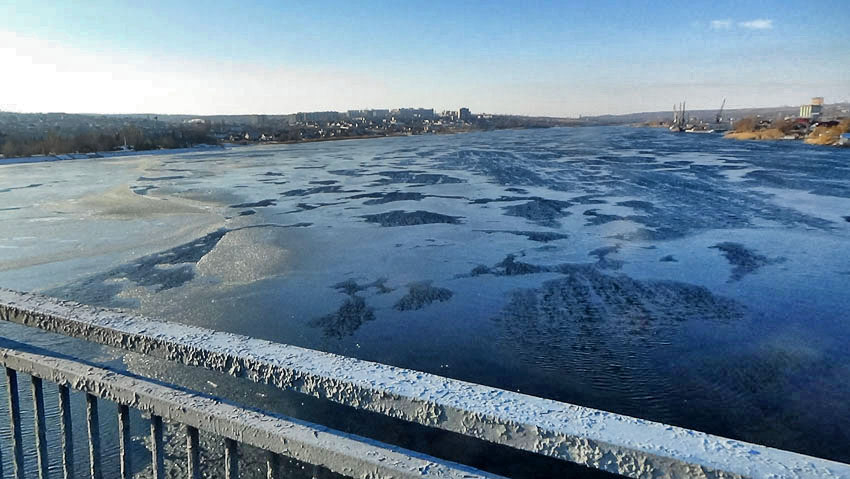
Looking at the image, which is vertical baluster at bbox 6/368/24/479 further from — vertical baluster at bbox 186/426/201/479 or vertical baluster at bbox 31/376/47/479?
vertical baluster at bbox 186/426/201/479

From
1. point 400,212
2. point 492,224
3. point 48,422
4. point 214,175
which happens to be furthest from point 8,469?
point 214,175

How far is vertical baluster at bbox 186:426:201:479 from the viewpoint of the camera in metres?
1.34

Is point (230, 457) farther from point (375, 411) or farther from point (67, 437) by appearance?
point (67, 437)

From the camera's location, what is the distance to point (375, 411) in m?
1.16

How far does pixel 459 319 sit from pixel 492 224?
18.0ft

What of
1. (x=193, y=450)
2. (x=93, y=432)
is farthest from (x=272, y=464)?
(x=93, y=432)

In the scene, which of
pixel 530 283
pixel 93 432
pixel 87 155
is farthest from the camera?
pixel 87 155

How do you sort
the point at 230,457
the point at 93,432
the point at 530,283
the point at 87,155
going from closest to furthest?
the point at 230,457 < the point at 93,432 < the point at 530,283 < the point at 87,155

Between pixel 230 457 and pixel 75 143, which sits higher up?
pixel 75 143

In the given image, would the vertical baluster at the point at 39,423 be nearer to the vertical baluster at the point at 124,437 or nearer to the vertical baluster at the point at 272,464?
the vertical baluster at the point at 124,437

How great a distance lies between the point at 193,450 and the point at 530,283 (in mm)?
6402

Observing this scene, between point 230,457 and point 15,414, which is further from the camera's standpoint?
point 15,414

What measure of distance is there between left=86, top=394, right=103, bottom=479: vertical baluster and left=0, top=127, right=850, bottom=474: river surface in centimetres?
351

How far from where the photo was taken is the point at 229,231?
1107cm
